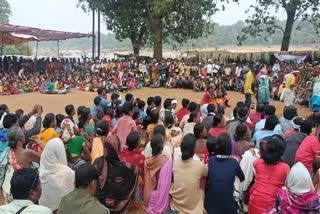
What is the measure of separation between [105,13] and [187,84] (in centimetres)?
810

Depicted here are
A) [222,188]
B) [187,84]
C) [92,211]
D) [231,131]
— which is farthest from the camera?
[187,84]

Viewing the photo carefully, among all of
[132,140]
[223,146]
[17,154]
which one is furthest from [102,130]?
[223,146]

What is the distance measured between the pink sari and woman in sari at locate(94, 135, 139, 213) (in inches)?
10.5

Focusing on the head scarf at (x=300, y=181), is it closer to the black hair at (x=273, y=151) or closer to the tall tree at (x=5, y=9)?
the black hair at (x=273, y=151)

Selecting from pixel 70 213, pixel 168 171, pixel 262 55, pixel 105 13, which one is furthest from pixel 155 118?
pixel 105 13

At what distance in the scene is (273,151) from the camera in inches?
155

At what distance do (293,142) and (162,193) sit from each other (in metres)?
1.73

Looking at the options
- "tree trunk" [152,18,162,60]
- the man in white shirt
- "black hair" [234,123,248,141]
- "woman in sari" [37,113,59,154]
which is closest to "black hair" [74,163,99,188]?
the man in white shirt

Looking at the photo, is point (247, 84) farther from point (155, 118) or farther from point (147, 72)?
point (147, 72)

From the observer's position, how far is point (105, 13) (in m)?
24.3

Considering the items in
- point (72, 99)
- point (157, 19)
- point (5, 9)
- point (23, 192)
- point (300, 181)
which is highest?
point (5, 9)

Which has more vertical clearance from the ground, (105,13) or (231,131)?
(105,13)

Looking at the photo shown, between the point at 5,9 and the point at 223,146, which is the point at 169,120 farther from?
the point at 5,9

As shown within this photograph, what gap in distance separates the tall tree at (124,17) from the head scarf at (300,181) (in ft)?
67.4
